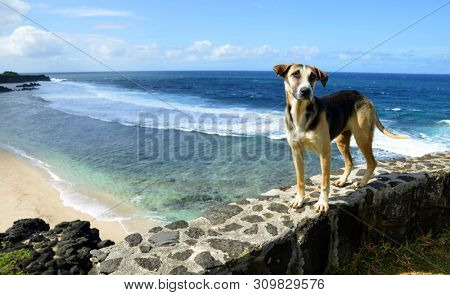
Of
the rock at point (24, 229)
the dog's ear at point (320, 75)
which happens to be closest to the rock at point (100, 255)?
the dog's ear at point (320, 75)

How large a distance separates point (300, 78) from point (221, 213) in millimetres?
2129

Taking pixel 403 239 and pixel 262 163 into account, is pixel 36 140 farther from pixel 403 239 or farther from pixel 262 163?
pixel 403 239

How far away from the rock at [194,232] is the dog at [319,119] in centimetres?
139

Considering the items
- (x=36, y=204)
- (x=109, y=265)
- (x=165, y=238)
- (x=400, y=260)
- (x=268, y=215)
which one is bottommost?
(x=36, y=204)

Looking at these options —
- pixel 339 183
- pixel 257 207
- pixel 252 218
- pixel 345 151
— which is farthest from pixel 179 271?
pixel 345 151

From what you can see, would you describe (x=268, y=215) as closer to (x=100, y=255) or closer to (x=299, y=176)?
(x=299, y=176)

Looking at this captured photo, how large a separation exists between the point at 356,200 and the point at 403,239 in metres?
1.33

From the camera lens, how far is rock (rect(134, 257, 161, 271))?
4109 millimetres

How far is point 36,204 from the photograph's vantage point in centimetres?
1273

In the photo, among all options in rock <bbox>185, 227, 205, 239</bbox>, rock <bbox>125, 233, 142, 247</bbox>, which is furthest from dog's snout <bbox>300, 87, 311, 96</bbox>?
rock <bbox>125, 233, 142, 247</bbox>

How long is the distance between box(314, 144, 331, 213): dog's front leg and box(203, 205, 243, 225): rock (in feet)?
3.61

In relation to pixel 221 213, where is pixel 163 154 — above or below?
below

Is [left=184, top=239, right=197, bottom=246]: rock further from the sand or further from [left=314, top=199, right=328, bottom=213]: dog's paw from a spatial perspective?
the sand

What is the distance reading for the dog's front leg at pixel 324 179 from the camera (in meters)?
5.09
